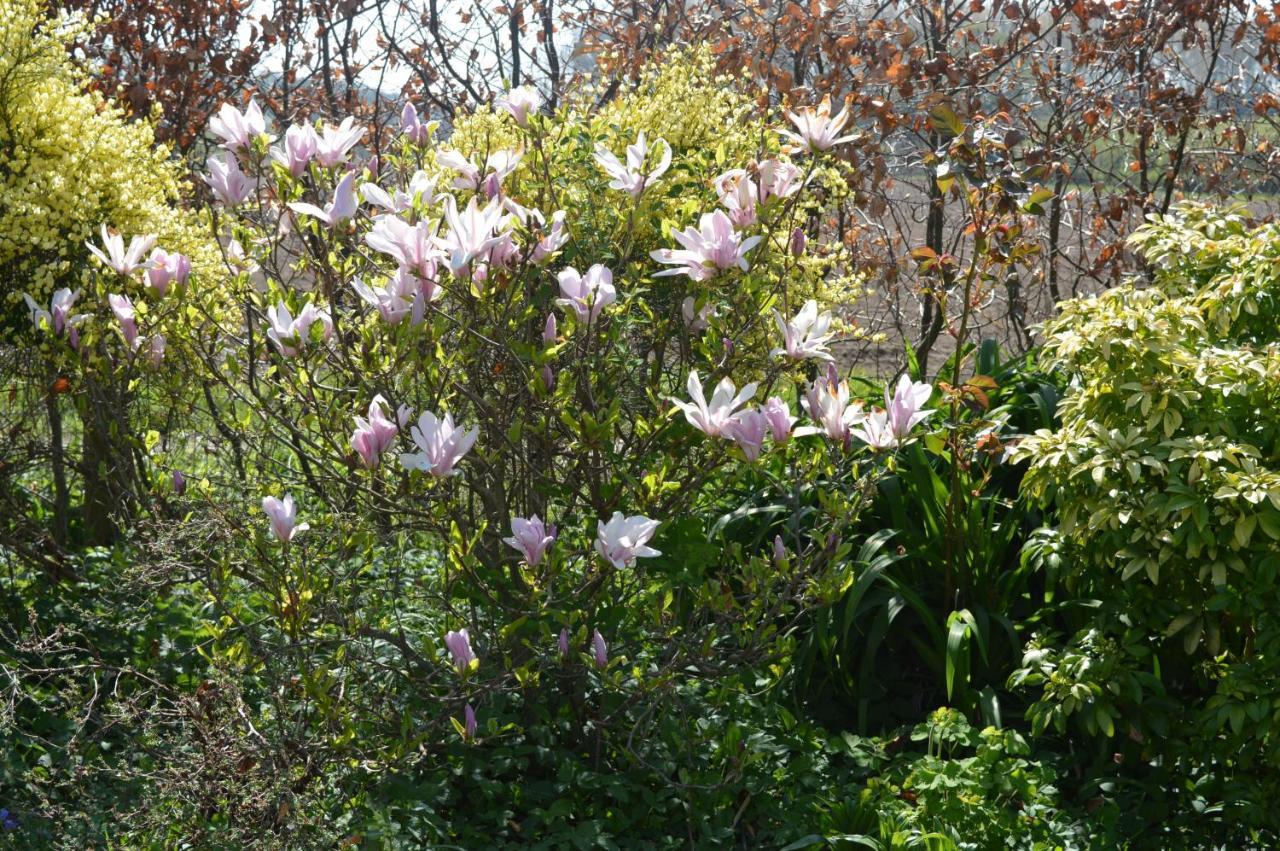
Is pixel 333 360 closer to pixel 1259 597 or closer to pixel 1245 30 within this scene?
pixel 1259 597

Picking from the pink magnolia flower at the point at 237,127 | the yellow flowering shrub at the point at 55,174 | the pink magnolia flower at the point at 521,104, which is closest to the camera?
the pink magnolia flower at the point at 237,127

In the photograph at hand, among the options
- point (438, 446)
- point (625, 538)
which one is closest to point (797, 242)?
point (625, 538)

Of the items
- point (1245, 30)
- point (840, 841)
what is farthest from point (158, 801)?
point (1245, 30)

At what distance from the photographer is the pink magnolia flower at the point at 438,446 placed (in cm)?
225

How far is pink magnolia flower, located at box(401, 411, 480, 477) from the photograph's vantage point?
2.25 m

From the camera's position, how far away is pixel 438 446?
2.26m

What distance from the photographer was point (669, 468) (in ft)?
8.55

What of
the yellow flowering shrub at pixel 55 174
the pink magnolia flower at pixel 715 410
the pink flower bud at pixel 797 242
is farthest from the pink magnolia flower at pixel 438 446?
the yellow flowering shrub at pixel 55 174

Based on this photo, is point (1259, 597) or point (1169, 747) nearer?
point (1259, 597)

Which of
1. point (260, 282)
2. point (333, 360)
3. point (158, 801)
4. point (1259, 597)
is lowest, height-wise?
point (158, 801)

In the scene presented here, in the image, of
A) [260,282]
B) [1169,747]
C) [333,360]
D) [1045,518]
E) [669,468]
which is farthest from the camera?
[1045,518]

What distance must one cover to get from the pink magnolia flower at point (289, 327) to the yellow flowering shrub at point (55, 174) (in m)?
1.36

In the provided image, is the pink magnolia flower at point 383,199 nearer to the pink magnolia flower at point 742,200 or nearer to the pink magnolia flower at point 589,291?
the pink magnolia flower at point 589,291

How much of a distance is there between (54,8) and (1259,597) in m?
5.25
